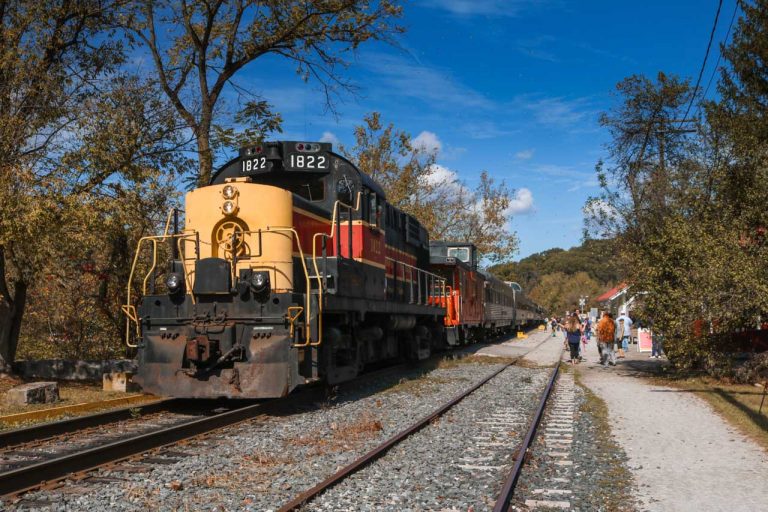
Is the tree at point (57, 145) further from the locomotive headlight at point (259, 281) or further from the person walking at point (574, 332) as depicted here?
the person walking at point (574, 332)

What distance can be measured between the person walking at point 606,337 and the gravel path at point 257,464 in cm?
872

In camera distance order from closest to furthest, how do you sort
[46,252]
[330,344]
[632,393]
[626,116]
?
[330,344] → [46,252] → [632,393] → [626,116]

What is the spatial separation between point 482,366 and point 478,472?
446 inches

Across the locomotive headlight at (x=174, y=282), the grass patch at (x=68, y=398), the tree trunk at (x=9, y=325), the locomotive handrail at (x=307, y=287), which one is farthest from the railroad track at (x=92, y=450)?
the tree trunk at (x=9, y=325)

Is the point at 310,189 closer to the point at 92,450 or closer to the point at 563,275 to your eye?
the point at 92,450

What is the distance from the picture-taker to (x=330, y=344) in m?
9.80

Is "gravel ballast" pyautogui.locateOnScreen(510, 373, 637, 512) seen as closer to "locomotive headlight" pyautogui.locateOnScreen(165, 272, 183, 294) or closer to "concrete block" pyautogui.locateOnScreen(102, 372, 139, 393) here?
"locomotive headlight" pyautogui.locateOnScreen(165, 272, 183, 294)

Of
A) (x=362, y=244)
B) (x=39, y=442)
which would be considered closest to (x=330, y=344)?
(x=362, y=244)

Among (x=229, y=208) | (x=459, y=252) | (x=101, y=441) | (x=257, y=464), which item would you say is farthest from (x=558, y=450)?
(x=459, y=252)

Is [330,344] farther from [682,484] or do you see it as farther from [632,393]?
[632,393]

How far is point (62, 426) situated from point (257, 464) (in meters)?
2.76

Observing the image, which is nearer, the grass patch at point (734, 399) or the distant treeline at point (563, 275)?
the grass patch at point (734, 399)

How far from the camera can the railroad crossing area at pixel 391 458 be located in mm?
5219

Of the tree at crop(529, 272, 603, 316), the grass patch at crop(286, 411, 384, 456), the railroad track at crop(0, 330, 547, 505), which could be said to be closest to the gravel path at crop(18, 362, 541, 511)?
the grass patch at crop(286, 411, 384, 456)
